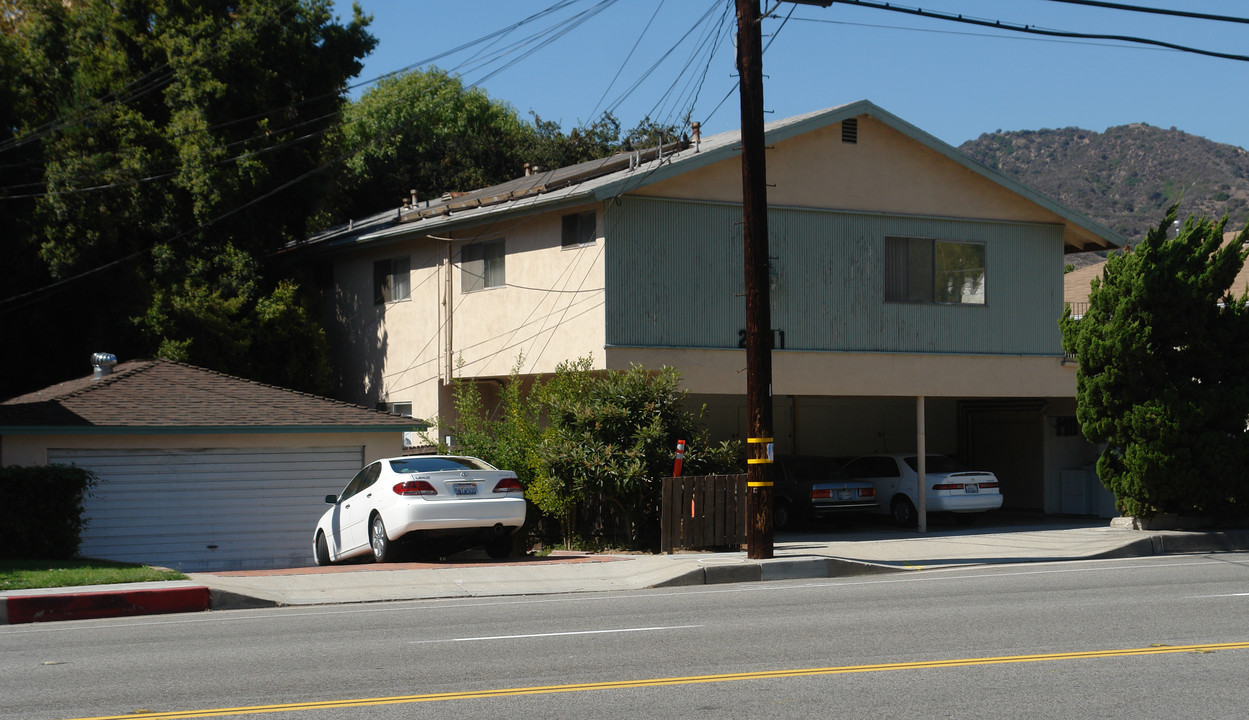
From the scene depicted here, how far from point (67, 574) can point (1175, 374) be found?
56.3 feet

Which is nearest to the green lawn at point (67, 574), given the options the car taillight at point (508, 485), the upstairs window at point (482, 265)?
the car taillight at point (508, 485)

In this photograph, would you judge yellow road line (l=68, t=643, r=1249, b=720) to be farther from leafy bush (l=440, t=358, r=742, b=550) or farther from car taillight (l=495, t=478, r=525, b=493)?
leafy bush (l=440, t=358, r=742, b=550)

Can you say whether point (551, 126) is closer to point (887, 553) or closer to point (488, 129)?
point (488, 129)

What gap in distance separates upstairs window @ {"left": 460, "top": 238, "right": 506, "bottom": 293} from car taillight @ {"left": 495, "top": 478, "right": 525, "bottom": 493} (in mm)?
7448

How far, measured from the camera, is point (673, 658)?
8914mm

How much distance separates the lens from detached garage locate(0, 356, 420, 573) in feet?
62.5

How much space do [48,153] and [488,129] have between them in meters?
22.0

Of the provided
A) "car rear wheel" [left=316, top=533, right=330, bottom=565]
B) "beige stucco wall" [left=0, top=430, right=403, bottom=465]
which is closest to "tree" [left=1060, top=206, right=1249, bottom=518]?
"beige stucco wall" [left=0, top=430, right=403, bottom=465]

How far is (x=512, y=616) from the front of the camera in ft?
38.9

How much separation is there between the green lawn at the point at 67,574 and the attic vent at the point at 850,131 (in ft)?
48.4

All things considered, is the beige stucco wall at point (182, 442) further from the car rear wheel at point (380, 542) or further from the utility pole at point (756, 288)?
the utility pole at point (756, 288)

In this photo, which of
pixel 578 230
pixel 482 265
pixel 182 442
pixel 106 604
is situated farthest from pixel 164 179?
pixel 106 604

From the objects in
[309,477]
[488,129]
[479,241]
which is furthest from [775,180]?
[488,129]

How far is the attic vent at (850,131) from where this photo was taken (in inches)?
928
